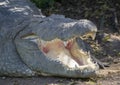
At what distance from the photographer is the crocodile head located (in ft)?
14.6

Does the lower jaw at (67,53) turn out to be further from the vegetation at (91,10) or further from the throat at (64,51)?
the vegetation at (91,10)

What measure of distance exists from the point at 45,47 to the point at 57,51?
5.9 inches

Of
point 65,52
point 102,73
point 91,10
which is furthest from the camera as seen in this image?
point 91,10

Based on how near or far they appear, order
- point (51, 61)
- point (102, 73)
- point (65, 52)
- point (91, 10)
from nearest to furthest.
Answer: point (51, 61)
point (65, 52)
point (102, 73)
point (91, 10)

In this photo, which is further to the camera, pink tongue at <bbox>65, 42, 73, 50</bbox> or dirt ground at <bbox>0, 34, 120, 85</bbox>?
pink tongue at <bbox>65, 42, 73, 50</bbox>

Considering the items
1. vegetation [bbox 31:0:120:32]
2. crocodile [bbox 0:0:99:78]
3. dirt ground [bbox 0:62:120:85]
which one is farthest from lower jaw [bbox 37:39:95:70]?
vegetation [bbox 31:0:120:32]

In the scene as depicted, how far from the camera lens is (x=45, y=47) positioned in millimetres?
4703

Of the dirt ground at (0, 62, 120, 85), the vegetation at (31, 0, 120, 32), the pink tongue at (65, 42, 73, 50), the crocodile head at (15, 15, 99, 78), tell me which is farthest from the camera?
the vegetation at (31, 0, 120, 32)

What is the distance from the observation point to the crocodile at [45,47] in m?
4.46

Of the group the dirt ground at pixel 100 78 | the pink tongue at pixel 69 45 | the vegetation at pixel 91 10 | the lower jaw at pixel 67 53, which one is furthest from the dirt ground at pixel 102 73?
the vegetation at pixel 91 10

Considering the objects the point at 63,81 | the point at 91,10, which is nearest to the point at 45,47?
the point at 63,81

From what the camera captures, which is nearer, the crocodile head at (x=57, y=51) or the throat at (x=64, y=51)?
the crocodile head at (x=57, y=51)

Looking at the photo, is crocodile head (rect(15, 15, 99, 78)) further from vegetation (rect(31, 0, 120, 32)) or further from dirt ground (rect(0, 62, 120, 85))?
vegetation (rect(31, 0, 120, 32))

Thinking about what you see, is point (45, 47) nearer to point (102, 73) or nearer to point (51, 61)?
point (51, 61)
